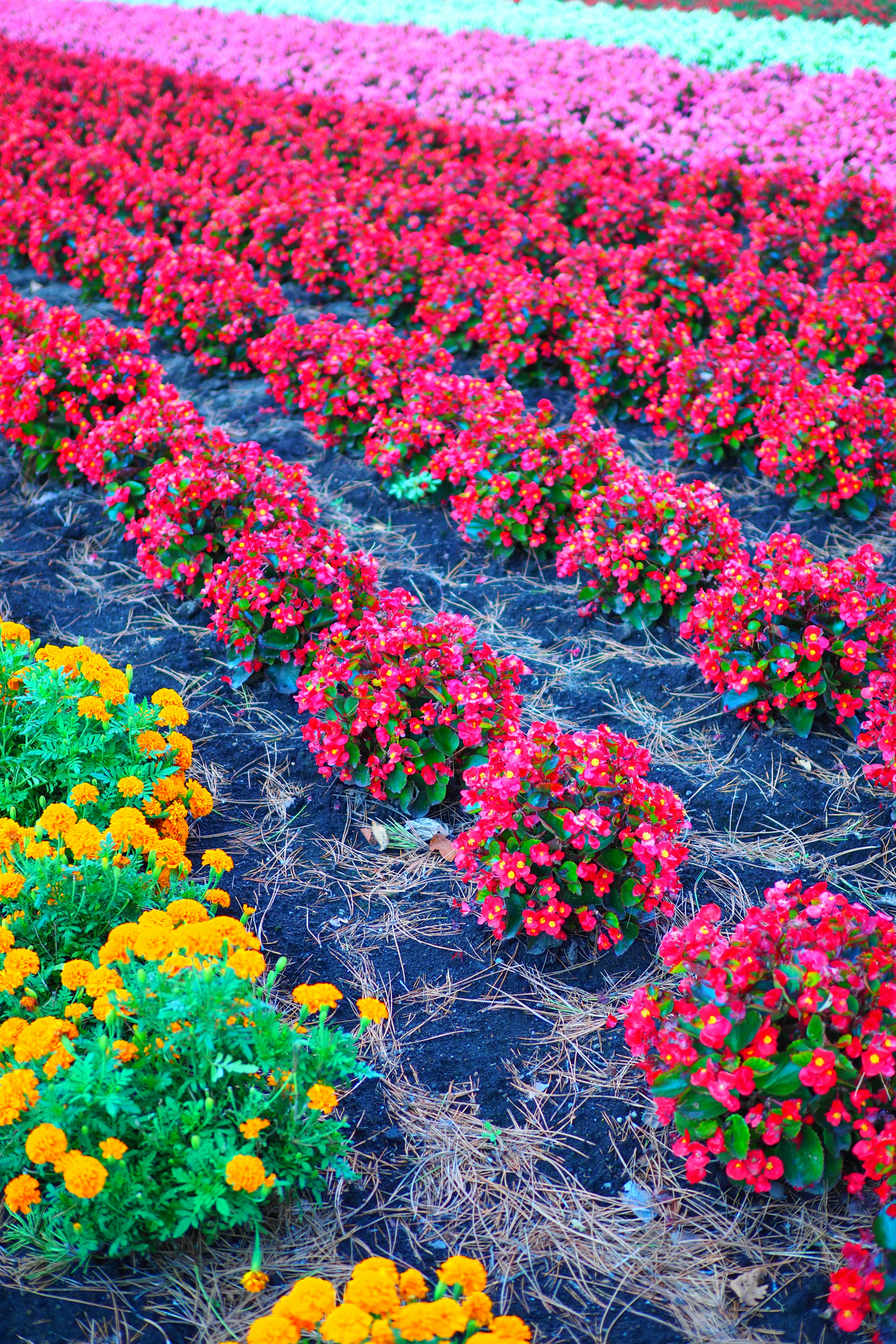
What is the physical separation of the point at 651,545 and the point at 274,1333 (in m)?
2.92

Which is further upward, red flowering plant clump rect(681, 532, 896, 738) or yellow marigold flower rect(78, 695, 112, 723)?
red flowering plant clump rect(681, 532, 896, 738)

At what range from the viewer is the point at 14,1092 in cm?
187

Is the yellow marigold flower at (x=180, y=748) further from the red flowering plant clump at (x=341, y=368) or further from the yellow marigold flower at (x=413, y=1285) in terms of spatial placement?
the red flowering plant clump at (x=341, y=368)

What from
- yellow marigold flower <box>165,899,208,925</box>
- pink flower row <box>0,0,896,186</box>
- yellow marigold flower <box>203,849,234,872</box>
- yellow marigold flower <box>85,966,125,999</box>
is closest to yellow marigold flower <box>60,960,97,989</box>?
yellow marigold flower <box>85,966,125,999</box>

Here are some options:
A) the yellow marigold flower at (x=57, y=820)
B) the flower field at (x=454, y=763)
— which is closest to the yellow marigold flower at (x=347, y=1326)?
the flower field at (x=454, y=763)

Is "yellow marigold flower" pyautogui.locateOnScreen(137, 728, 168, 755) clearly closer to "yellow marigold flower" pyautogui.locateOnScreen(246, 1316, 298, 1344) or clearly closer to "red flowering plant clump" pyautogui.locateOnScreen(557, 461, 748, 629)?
"yellow marigold flower" pyautogui.locateOnScreen(246, 1316, 298, 1344)

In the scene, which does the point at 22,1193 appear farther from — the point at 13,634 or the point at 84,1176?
the point at 13,634

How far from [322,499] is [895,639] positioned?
2664 mm

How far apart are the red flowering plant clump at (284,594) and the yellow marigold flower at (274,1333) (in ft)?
7.07

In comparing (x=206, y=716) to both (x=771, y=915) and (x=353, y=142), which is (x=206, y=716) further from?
(x=353, y=142)

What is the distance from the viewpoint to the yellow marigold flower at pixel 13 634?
3135mm

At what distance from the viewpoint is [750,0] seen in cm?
1425

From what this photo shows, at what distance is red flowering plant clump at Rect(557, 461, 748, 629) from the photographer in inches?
146

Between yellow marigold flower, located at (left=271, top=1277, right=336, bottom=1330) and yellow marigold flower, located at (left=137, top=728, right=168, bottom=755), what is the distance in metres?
1.54
